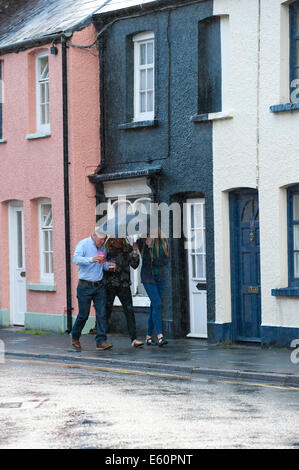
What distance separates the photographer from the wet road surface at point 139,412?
8844 mm

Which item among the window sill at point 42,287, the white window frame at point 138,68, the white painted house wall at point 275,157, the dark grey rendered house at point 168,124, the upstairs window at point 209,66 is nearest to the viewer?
the white painted house wall at point 275,157

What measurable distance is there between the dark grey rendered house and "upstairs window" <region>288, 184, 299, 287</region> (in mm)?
1638

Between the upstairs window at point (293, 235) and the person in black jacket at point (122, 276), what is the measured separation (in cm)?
261

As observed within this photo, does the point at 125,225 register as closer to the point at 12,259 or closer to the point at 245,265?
the point at 245,265

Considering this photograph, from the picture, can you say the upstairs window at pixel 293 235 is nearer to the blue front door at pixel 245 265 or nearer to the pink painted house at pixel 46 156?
the blue front door at pixel 245 265

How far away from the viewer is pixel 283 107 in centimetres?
1698

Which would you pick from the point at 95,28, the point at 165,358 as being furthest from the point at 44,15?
the point at 165,358

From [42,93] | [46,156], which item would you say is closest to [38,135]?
[46,156]

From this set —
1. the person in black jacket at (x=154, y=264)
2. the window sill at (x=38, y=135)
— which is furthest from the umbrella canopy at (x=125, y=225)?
the window sill at (x=38, y=135)

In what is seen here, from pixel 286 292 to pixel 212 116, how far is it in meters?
3.43

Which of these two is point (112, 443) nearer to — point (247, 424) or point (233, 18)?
point (247, 424)

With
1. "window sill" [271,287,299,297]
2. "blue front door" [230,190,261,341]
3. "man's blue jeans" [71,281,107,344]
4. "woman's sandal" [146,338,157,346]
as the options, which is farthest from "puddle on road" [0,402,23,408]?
"blue front door" [230,190,261,341]

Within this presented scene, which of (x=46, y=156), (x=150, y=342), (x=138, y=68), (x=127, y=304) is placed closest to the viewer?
(x=127, y=304)

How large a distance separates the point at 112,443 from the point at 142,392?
3509 millimetres
